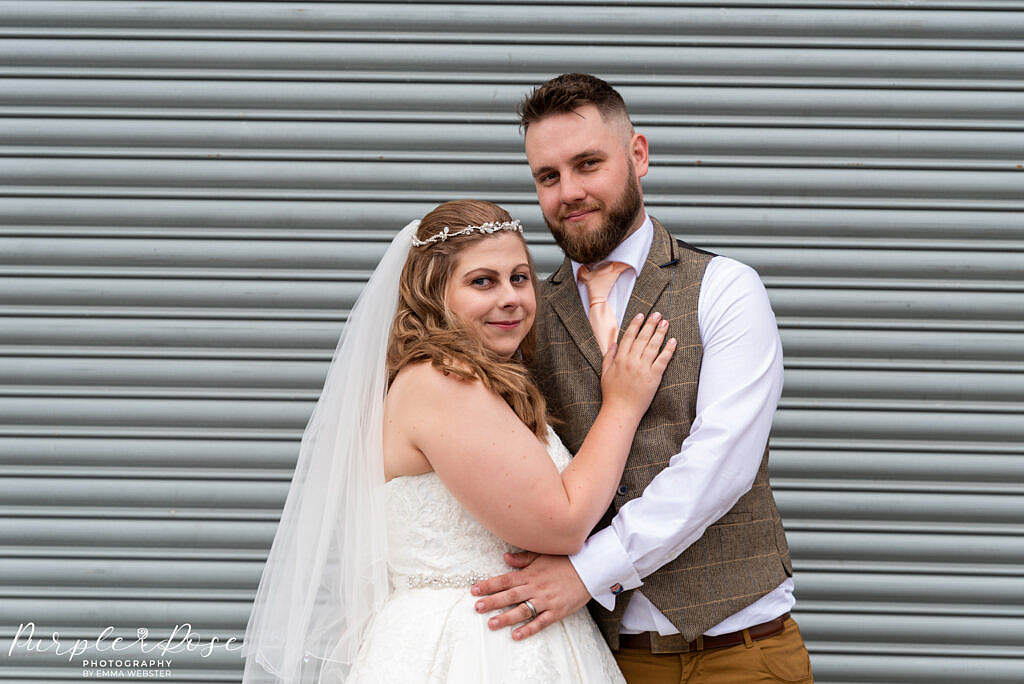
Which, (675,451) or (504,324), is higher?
(504,324)

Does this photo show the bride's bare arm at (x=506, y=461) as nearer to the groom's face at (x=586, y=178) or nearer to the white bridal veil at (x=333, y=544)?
the white bridal veil at (x=333, y=544)

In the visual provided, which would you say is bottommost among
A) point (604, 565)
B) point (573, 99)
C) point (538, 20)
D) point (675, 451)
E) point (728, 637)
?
point (728, 637)

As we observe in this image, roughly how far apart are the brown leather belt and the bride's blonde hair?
61 centimetres

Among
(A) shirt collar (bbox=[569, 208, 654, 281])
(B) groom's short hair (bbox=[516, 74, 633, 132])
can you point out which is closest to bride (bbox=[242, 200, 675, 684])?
(A) shirt collar (bbox=[569, 208, 654, 281])

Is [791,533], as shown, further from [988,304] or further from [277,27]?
[277,27]

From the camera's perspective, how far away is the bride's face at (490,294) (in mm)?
2000

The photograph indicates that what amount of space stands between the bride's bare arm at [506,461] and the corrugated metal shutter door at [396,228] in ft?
3.66

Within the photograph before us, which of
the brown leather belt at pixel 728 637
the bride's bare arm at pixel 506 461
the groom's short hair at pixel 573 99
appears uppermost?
the groom's short hair at pixel 573 99

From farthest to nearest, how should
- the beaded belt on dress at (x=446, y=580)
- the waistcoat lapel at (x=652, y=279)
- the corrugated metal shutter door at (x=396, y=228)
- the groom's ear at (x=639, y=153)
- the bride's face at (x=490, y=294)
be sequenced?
the corrugated metal shutter door at (x=396, y=228) < the groom's ear at (x=639, y=153) < the waistcoat lapel at (x=652, y=279) < the bride's face at (x=490, y=294) < the beaded belt on dress at (x=446, y=580)

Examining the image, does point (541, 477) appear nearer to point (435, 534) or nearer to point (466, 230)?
point (435, 534)

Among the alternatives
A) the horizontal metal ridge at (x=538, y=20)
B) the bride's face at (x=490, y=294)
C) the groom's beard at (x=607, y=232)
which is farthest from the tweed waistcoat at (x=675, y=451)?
the horizontal metal ridge at (x=538, y=20)

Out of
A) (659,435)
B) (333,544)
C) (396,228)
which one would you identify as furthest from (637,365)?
(396,228)

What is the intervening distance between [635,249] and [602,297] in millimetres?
175

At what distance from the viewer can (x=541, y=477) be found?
1.80m
